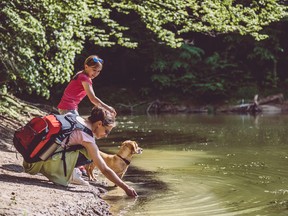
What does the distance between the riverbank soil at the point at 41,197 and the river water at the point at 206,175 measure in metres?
0.29

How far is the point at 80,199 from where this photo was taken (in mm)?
5492

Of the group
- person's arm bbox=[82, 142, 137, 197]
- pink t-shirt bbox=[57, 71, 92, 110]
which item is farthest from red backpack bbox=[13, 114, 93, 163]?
pink t-shirt bbox=[57, 71, 92, 110]

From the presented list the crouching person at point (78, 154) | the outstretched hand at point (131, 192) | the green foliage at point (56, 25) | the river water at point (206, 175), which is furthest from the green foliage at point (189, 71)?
the crouching person at point (78, 154)

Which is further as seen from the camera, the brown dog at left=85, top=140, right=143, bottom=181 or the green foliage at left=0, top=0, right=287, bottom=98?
the green foliage at left=0, top=0, right=287, bottom=98

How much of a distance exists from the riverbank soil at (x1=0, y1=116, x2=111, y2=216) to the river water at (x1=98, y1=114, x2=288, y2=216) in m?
0.29

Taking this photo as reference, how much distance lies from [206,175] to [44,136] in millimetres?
3060

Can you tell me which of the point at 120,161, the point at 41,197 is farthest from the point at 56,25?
the point at 41,197

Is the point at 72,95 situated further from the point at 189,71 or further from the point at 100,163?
the point at 189,71

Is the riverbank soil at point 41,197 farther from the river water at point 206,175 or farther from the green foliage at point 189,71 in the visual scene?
the green foliage at point 189,71

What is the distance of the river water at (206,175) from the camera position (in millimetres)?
5788

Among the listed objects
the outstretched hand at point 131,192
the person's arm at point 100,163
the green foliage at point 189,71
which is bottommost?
the outstretched hand at point 131,192

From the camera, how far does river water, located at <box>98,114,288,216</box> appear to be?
19.0 feet

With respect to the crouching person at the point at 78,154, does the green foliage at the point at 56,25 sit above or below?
above

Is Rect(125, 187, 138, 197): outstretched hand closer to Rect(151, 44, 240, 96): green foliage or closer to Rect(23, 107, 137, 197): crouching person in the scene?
Rect(23, 107, 137, 197): crouching person
